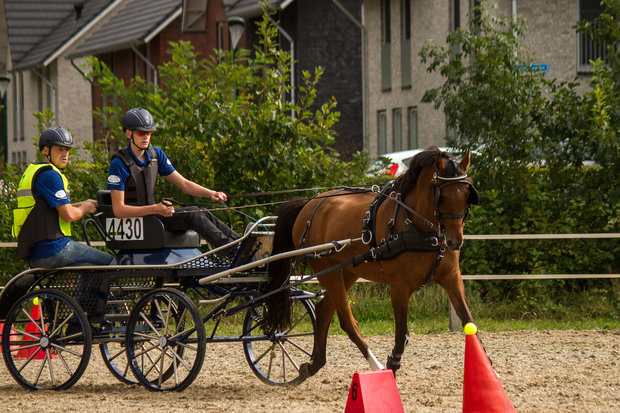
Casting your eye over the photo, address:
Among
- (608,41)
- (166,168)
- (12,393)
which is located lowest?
(12,393)

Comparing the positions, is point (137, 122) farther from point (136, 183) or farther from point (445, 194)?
point (445, 194)

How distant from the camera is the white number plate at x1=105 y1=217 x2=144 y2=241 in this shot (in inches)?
333

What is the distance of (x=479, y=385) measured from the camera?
6.48 metres

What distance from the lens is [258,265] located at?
820cm

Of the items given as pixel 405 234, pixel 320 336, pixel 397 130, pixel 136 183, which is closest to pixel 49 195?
pixel 136 183

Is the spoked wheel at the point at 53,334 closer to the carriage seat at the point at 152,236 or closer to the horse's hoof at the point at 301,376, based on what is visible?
the carriage seat at the point at 152,236

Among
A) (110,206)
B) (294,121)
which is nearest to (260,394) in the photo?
(110,206)

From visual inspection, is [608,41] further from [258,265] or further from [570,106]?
[258,265]

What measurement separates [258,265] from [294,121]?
5409mm

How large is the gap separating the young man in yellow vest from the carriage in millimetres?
139

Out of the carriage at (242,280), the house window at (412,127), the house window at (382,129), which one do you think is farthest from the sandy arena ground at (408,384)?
the house window at (382,129)

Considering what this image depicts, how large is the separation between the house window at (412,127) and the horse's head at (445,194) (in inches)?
776

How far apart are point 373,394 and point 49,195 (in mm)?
3503

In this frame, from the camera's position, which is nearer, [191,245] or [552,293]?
[191,245]
